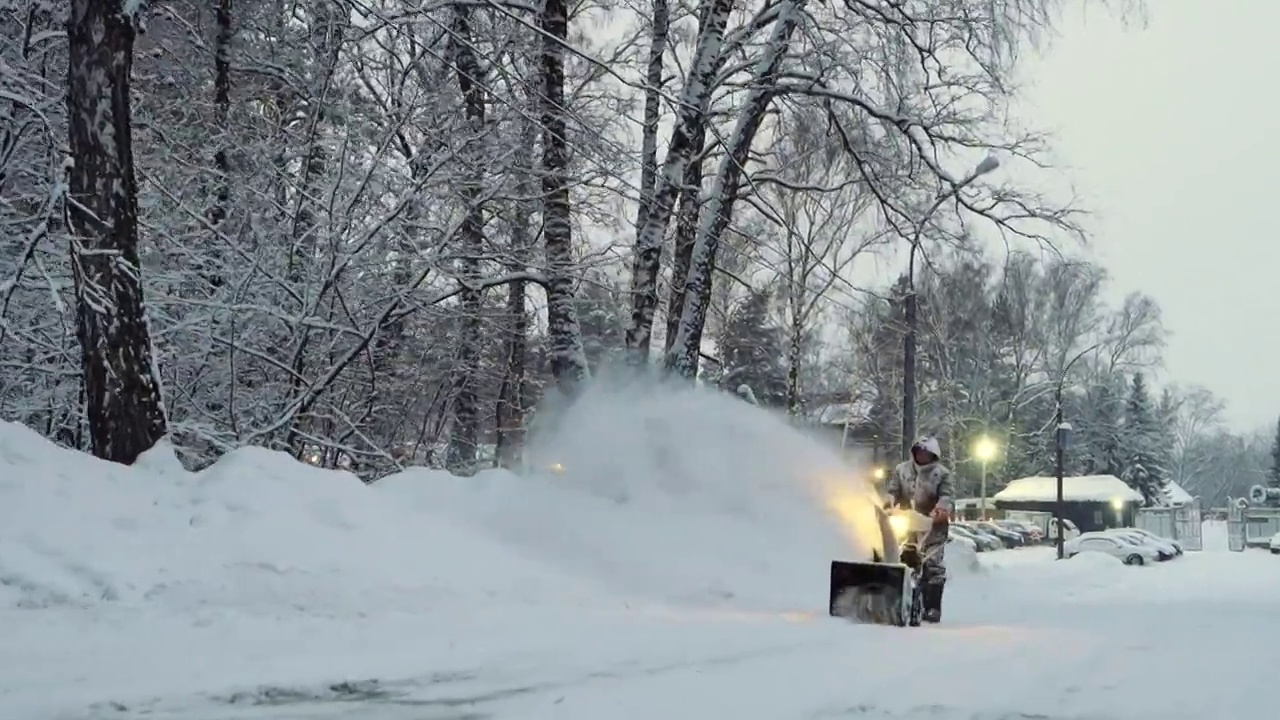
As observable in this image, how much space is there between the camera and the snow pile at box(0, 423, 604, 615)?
661 cm

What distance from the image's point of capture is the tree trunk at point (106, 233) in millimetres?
8609

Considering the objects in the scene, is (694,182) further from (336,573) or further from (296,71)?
(336,573)

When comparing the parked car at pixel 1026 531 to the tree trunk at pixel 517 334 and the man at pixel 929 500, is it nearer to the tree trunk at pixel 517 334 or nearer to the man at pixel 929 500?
the tree trunk at pixel 517 334

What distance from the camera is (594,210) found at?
1573 centimetres

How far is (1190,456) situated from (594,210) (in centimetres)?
11641

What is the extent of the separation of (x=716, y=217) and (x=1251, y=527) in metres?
45.3

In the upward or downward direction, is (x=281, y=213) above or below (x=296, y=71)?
below

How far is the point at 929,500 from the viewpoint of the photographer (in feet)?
32.9

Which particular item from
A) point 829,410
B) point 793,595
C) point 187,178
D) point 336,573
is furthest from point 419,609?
point 829,410

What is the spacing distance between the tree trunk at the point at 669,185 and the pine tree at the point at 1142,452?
69.7 m

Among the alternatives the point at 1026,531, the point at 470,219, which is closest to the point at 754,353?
the point at 1026,531

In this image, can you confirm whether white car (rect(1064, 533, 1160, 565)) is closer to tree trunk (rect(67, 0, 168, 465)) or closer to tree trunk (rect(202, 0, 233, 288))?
tree trunk (rect(202, 0, 233, 288))

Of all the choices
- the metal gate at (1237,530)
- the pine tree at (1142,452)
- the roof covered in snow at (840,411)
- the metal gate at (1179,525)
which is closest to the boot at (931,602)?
the roof covered in snow at (840,411)

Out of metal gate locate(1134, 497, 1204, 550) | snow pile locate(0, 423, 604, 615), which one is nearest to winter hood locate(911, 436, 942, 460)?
snow pile locate(0, 423, 604, 615)
